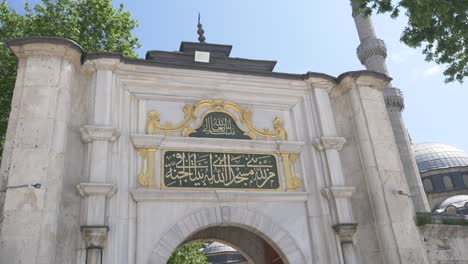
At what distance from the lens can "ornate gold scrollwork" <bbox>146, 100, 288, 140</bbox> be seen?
6.68 metres

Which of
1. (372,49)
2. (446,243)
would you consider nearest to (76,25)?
(446,243)

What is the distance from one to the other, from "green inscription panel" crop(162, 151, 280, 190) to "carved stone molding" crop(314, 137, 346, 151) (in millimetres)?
798

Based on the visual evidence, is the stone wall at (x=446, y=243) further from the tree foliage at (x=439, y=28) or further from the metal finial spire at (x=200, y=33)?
the metal finial spire at (x=200, y=33)

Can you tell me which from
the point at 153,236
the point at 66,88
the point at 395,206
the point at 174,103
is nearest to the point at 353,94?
the point at 395,206

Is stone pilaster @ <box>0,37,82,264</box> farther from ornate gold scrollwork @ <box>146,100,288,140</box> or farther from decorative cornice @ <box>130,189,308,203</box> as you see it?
ornate gold scrollwork @ <box>146,100,288,140</box>

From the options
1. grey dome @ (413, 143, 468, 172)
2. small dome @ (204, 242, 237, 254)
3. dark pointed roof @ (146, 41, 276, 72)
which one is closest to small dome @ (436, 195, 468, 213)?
grey dome @ (413, 143, 468, 172)

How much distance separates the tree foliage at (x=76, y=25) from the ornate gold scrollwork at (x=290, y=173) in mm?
8180

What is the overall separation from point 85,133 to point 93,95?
74 centimetres

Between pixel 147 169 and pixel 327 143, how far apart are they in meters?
3.09

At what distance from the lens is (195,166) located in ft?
21.3

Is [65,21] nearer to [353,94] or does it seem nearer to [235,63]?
[235,63]

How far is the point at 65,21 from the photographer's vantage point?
43.2ft

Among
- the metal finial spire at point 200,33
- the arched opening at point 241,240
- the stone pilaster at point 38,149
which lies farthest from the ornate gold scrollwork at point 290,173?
the metal finial spire at point 200,33

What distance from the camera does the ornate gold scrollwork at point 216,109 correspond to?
21.9ft
